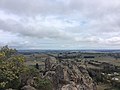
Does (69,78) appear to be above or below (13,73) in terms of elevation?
below

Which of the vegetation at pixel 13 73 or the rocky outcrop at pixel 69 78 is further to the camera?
the rocky outcrop at pixel 69 78

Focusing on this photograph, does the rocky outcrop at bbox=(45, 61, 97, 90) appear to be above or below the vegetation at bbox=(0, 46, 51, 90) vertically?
below

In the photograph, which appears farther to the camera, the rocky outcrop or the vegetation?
the rocky outcrop

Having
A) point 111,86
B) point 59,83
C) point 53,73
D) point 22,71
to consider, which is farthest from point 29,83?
point 111,86

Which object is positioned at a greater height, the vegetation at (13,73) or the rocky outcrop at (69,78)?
the vegetation at (13,73)

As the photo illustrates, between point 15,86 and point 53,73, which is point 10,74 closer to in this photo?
point 15,86

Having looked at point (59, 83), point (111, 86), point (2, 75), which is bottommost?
point (111, 86)

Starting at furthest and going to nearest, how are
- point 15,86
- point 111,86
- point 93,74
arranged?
point 93,74
point 111,86
point 15,86

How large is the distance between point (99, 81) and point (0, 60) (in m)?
54.3

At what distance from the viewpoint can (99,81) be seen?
264ft

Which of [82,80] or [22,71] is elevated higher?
[22,71]

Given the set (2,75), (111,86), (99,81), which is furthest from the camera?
(99,81)

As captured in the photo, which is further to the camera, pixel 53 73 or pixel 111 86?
pixel 111 86

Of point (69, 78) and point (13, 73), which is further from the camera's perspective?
point (69, 78)
